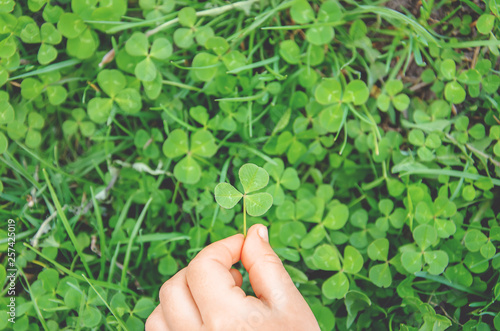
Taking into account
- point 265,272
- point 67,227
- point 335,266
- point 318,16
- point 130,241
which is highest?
point 318,16

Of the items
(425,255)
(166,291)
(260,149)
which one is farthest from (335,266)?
(166,291)

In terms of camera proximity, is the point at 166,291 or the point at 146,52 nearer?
the point at 166,291

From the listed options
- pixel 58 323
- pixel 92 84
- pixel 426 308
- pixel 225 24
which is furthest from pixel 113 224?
pixel 426 308

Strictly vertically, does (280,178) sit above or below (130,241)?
above

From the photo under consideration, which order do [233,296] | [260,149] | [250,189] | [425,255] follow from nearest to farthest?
[233,296], [250,189], [425,255], [260,149]

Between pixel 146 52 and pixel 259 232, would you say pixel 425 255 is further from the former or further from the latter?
pixel 146 52

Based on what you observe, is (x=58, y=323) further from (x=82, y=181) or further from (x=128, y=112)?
(x=128, y=112)

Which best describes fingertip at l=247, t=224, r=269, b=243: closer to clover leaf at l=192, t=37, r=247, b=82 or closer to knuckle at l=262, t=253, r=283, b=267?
knuckle at l=262, t=253, r=283, b=267

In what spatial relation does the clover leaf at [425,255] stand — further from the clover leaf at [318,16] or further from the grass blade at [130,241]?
the grass blade at [130,241]

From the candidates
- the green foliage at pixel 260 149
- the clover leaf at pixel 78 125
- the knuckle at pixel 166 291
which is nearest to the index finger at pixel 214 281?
the knuckle at pixel 166 291
